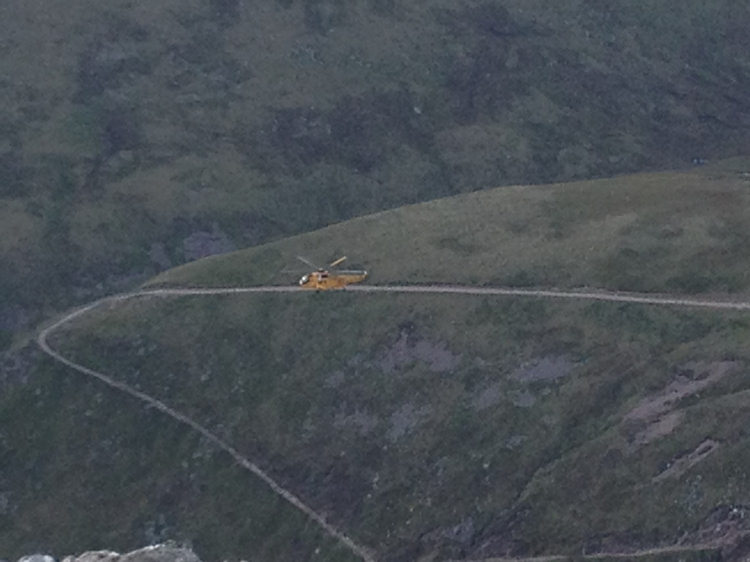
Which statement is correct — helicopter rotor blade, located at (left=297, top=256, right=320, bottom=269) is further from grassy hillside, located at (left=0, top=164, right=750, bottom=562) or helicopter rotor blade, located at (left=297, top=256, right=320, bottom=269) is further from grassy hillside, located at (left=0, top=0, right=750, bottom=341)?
grassy hillside, located at (left=0, top=0, right=750, bottom=341)

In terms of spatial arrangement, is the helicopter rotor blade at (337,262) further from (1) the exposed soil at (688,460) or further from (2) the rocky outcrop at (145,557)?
(2) the rocky outcrop at (145,557)

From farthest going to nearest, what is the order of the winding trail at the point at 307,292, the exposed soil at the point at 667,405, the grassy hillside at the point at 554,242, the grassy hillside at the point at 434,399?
the grassy hillside at the point at 554,242 → the winding trail at the point at 307,292 → the exposed soil at the point at 667,405 → the grassy hillside at the point at 434,399

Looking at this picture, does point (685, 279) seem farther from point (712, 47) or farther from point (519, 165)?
point (712, 47)

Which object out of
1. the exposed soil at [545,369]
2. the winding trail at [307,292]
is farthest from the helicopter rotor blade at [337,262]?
the exposed soil at [545,369]

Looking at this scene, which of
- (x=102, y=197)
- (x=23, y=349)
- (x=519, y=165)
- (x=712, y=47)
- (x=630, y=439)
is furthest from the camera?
(x=712, y=47)

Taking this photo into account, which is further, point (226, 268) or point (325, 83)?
point (325, 83)

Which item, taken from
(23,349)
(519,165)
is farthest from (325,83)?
(23,349)

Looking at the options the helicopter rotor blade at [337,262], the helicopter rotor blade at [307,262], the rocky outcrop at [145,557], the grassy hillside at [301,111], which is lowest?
the grassy hillside at [301,111]
